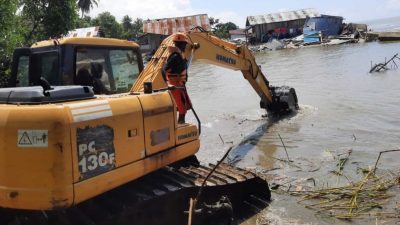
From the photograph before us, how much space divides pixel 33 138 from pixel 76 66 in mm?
1727

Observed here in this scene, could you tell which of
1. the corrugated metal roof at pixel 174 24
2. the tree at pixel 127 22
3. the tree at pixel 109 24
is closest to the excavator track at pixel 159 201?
the corrugated metal roof at pixel 174 24

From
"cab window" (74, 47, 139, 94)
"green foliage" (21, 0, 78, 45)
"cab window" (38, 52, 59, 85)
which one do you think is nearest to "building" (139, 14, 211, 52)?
"green foliage" (21, 0, 78, 45)

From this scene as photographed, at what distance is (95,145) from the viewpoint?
159 inches

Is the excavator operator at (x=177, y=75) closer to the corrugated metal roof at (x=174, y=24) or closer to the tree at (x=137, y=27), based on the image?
the corrugated metal roof at (x=174, y=24)

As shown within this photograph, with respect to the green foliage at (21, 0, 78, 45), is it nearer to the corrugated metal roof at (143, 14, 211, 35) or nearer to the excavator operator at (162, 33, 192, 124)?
the excavator operator at (162, 33, 192, 124)

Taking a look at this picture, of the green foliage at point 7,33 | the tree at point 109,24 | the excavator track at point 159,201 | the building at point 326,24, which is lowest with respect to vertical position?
the excavator track at point 159,201

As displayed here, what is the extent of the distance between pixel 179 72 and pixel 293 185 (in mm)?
2677

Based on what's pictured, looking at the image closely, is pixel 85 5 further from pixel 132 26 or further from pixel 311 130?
pixel 311 130

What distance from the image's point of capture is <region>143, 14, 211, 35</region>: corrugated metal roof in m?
48.3

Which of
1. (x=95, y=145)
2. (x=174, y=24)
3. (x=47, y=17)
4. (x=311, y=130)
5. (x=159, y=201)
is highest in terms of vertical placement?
(x=174, y=24)

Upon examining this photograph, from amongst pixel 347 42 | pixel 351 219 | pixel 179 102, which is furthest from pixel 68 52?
pixel 347 42

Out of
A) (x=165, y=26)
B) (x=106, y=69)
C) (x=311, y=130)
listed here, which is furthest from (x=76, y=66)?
(x=165, y=26)

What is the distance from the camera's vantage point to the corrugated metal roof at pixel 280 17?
60.2m

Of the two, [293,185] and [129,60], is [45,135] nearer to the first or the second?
[129,60]
